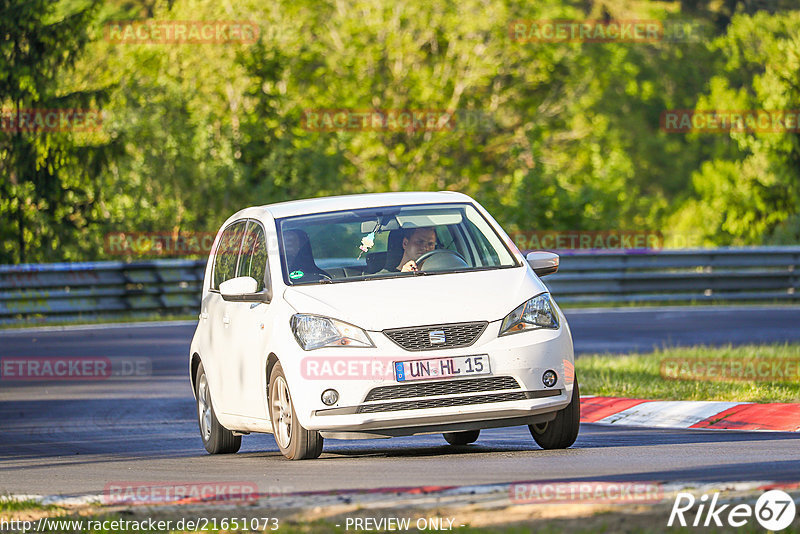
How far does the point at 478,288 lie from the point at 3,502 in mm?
3142

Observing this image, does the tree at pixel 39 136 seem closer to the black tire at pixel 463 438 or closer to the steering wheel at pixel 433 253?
the black tire at pixel 463 438

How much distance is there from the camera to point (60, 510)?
6922 millimetres

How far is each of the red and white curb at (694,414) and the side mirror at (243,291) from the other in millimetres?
3693

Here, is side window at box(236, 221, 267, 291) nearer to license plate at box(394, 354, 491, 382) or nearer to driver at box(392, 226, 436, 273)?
driver at box(392, 226, 436, 273)

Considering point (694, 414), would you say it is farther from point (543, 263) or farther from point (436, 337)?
point (436, 337)

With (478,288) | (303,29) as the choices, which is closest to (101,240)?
(303,29)

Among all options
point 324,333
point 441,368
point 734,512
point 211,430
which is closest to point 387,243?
point 324,333

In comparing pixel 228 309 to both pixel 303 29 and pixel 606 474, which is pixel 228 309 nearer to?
pixel 606 474

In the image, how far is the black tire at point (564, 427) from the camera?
905 centimetres

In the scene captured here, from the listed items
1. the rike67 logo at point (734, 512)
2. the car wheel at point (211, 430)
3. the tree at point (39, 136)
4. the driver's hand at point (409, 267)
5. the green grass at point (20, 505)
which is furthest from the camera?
the tree at point (39, 136)

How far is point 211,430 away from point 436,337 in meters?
2.69

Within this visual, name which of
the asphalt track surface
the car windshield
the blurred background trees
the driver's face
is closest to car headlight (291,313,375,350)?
the car windshield

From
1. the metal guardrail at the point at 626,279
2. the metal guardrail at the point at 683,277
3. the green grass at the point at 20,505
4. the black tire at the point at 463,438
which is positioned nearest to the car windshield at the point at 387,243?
the black tire at the point at 463,438

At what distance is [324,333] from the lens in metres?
8.59
